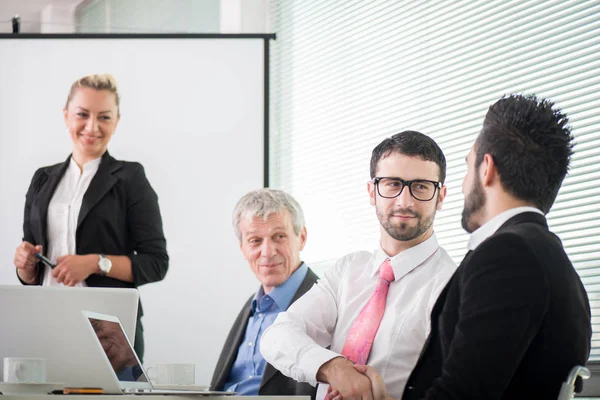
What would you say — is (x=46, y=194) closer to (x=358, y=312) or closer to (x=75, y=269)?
(x=75, y=269)

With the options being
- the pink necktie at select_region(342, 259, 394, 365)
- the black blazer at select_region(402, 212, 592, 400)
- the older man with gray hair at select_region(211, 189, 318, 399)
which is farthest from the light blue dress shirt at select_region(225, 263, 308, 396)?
the black blazer at select_region(402, 212, 592, 400)

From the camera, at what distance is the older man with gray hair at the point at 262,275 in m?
2.98

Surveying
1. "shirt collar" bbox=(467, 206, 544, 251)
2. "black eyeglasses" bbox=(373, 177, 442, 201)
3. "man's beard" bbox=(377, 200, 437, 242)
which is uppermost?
"black eyeglasses" bbox=(373, 177, 442, 201)

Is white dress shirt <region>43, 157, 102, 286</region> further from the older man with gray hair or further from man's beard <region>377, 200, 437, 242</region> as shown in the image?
man's beard <region>377, 200, 437, 242</region>

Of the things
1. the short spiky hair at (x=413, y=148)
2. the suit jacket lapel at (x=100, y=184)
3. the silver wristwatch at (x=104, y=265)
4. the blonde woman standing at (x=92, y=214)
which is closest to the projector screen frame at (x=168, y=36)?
the blonde woman standing at (x=92, y=214)

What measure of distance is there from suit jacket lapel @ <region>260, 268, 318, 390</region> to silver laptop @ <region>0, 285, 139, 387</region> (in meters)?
0.80

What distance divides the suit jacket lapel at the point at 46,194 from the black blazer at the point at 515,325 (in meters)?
2.61

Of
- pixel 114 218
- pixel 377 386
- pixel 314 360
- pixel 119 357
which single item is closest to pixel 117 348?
pixel 119 357

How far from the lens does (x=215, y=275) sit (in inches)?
153

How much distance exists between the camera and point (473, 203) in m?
1.77

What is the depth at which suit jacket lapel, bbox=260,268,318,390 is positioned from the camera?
2.72 meters

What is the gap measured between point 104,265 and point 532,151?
92.3 inches

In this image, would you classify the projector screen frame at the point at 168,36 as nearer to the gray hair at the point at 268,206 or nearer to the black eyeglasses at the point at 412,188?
the gray hair at the point at 268,206

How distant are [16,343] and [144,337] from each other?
180cm
